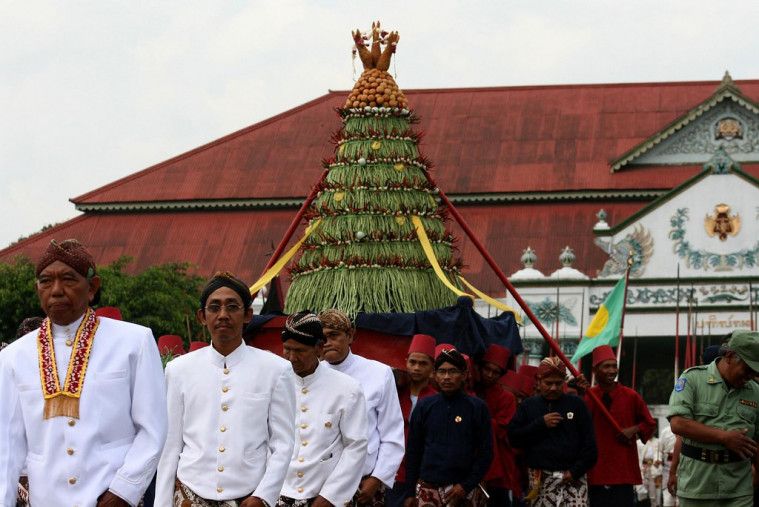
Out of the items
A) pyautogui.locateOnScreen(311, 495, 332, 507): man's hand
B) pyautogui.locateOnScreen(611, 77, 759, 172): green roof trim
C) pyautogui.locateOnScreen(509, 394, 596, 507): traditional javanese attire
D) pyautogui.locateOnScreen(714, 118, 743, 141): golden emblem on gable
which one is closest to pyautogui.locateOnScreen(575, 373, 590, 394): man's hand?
pyautogui.locateOnScreen(509, 394, 596, 507): traditional javanese attire

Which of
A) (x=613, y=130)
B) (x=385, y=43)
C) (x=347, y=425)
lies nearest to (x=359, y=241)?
(x=385, y=43)

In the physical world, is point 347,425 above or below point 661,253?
below

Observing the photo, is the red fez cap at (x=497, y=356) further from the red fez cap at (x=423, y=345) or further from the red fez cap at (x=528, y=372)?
the red fez cap at (x=423, y=345)

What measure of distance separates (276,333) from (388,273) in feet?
3.44

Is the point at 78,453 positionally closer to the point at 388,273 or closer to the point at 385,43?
the point at 388,273

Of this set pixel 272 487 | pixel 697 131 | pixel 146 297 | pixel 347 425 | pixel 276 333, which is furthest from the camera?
pixel 697 131

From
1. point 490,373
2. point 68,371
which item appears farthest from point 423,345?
point 68,371

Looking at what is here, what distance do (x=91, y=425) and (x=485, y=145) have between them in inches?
1648

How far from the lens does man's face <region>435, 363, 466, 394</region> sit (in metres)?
11.9

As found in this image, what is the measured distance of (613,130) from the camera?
1924 inches

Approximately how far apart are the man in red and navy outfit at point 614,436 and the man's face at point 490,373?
0.73 metres

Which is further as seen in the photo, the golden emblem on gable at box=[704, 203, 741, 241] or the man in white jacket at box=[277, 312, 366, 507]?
the golden emblem on gable at box=[704, 203, 741, 241]

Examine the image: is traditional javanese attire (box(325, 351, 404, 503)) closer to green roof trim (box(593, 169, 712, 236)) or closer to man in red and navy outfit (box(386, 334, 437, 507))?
man in red and navy outfit (box(386, 334, 437, 507))

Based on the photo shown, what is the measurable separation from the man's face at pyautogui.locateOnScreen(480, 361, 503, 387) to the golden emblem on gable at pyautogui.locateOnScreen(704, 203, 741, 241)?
25774mm
